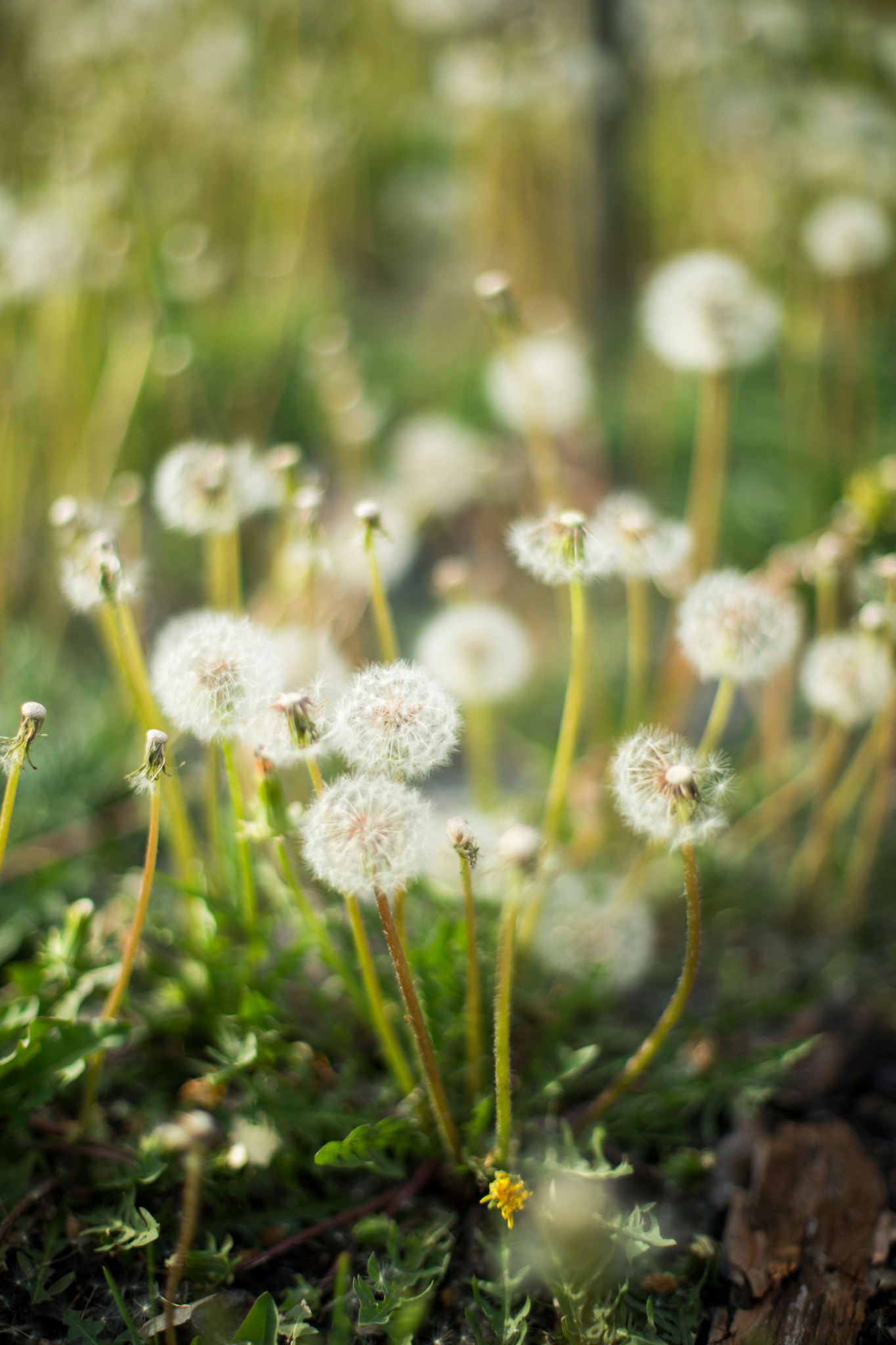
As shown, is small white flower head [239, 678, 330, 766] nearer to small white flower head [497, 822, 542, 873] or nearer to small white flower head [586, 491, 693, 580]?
small white flower head [497, 822, 542, 873]

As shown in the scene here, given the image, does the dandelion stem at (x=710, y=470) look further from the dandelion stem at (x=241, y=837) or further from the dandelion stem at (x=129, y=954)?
the dandelion stem at (x=129, y=954)

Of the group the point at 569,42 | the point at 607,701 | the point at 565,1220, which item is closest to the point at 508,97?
the point at 569,42

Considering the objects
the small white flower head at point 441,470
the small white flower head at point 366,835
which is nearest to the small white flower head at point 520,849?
the small white flower head at point 366,835

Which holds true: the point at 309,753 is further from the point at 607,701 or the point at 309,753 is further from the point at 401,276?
the point at 401,276

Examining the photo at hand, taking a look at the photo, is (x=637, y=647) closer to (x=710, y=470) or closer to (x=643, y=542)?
(x=643, y=542)

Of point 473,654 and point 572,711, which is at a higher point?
point 572,711

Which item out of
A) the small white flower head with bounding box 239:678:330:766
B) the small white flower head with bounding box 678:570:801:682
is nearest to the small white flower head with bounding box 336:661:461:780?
the small white flower head with bounding box 239:678:330:766

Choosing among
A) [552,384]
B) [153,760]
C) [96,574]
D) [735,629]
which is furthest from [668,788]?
[552,384]
